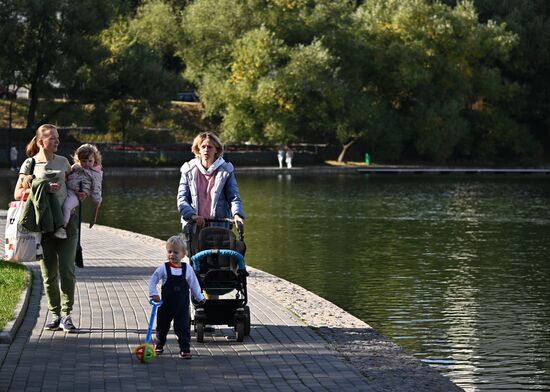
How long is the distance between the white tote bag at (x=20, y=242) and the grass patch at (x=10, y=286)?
28.4 inches

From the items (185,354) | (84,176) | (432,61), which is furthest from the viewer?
(432,61)

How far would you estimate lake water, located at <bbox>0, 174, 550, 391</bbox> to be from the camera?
13984 mm

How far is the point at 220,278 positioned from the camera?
38.1 ft

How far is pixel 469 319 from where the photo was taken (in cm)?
1606

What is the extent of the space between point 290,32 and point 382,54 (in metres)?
5.98

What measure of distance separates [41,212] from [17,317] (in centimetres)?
132

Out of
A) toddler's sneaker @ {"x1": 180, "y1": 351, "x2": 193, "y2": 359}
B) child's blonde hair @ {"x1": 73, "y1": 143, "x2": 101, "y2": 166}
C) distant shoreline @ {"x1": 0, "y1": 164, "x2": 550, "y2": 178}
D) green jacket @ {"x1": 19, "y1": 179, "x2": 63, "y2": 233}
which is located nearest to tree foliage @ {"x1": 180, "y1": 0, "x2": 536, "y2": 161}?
distant shoreline @ {"x1": 0, "y1": 164, "x2": 550, "y2": 178}

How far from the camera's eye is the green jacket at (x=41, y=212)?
450 inches

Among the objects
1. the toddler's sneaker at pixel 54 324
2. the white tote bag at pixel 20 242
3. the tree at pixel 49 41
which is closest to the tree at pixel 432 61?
the tree at pixel 49 41

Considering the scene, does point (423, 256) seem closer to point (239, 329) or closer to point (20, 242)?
point (239, 329)

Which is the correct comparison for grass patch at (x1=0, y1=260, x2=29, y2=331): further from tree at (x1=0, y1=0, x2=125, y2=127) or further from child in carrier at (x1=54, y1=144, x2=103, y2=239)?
tree at (x1=0, y1=0, x2=125, y2=127)

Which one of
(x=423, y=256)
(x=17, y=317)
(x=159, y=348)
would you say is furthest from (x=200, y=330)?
(x=423, y=256)

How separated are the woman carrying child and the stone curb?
360mm

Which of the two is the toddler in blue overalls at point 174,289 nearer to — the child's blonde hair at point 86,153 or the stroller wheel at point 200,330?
the stroller wheel at point 200,330
